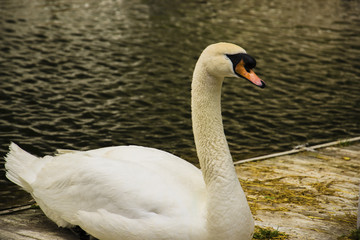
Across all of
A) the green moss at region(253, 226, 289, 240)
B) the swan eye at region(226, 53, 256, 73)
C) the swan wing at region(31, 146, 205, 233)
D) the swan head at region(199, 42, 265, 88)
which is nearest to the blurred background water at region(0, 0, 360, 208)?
the swan wing at region(31, 146, 205, 233)

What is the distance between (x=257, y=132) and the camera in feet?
32.2

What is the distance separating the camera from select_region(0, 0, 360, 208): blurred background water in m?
9.37

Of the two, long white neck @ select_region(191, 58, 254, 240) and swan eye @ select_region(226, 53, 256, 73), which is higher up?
swan eye @ select_region(226, 53, 256, 73)

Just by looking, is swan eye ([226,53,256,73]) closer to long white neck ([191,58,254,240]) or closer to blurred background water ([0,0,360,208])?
long white neck ([191,58,254,240])

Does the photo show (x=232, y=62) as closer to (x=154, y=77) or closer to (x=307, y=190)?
(x=307, y=190)

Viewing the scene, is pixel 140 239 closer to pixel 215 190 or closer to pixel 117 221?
pixel 117 221

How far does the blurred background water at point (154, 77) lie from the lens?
9.37 m

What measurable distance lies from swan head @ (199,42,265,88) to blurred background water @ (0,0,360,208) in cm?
328

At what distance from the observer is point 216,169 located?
4.68 metres

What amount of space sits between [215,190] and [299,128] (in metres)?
5.87

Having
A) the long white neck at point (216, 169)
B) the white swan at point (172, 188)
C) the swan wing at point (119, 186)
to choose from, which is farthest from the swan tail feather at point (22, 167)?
the long white neck at point (216, 169)

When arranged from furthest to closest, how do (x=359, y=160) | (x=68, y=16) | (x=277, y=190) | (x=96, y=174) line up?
(x=68, y=16), (x=359, y=160), (x=277, y=190), (x=96, y=174)

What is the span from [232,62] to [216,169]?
2.79 ft

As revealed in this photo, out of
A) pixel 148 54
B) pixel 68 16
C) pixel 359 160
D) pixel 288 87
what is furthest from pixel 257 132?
pixel 68 16
